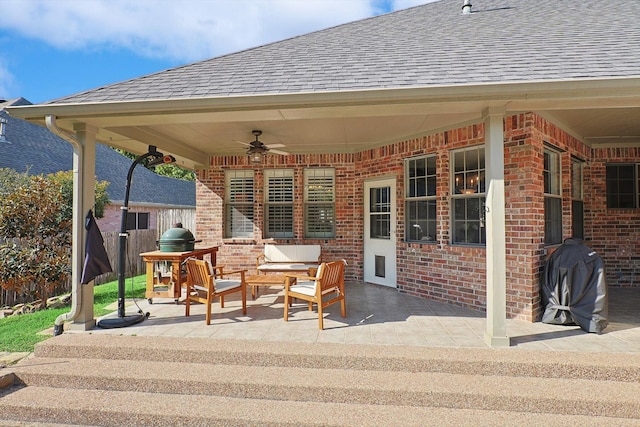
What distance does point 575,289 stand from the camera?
4.07 meters

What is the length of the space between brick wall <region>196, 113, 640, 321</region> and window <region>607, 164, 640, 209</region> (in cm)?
17

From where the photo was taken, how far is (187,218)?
10234 millimetres

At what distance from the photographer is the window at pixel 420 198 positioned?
5.60 m

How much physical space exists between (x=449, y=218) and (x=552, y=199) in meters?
1.48

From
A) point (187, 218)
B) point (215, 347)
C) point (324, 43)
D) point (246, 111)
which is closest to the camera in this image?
point (215, 347)

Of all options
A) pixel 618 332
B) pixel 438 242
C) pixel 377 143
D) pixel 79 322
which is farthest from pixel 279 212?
pixel 618 332

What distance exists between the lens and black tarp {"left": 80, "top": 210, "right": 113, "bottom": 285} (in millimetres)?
4004

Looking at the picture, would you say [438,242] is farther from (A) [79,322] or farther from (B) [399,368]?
(A) [79,322]

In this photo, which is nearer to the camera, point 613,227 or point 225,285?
point 225,285

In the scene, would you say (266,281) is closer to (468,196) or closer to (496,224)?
(496,224)

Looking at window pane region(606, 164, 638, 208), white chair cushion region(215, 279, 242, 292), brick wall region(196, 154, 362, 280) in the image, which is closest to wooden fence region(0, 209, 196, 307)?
brick wall region(196, 154, 362, 280)

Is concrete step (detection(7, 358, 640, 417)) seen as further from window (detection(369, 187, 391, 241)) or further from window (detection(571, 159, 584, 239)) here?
window (detection(369, 187, 391, 241))

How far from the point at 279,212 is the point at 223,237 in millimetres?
1358

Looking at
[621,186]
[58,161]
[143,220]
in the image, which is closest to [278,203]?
[621,186]
